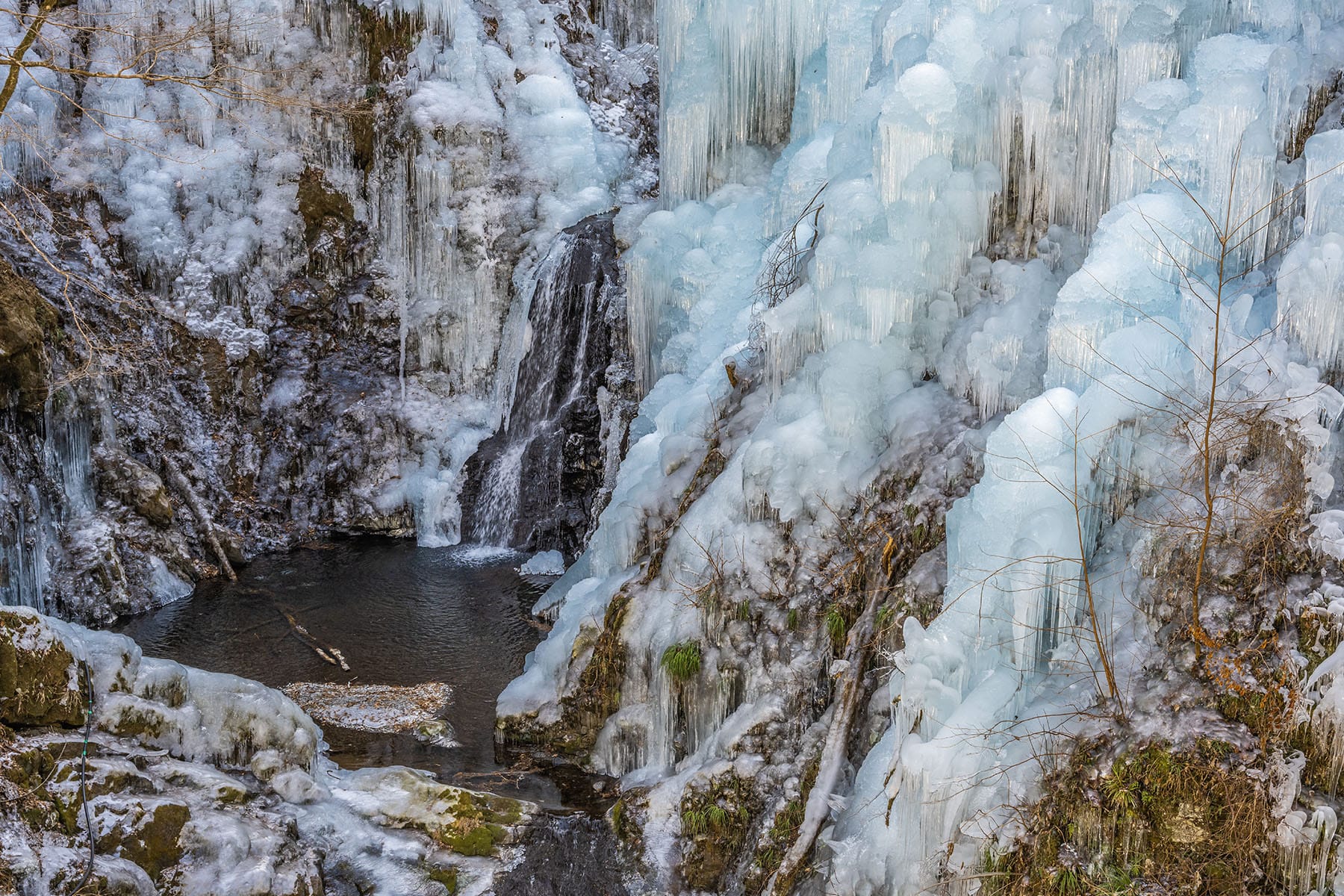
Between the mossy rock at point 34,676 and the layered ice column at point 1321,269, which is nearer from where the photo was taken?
the layered ice column at point 1321,269

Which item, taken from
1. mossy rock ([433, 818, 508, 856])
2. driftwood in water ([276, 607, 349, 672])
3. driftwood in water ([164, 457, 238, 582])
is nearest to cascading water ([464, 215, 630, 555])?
driftwood in water ([164, 457, 238, 582])

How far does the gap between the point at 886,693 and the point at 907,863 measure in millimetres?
972

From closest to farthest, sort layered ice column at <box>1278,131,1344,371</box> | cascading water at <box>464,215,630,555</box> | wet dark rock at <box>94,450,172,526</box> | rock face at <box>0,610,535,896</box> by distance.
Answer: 1. layered ice column at <box>1278,131,1344,371</box>
2. rock face at <box>0,610,535,896</box>
3. wet dark rock at <box>94,450,172,526</box>
4. cascading water at <box>464,215,630,555</box>

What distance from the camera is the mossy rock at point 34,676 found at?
4887 millimetres

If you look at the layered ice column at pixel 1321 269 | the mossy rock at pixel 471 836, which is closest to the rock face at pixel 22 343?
the mossy rock at pixel 471 836

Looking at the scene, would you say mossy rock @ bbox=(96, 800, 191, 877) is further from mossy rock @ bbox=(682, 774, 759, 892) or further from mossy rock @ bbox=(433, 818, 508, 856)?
mossy rock @ bbox=(682, 774, 759, 892)

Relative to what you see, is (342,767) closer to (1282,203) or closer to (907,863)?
(907,863)

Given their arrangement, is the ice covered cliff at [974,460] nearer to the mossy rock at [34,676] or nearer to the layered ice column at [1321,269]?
the layered ice column at [1321,269]

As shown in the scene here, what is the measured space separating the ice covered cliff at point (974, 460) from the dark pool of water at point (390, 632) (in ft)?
1.62

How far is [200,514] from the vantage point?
36.9 ft

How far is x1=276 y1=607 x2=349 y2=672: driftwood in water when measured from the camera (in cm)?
860

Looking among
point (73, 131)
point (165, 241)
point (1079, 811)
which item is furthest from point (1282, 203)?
point (73, 131)

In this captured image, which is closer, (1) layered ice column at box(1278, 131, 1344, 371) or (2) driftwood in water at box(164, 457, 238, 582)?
(1) layered ice column at box(1278, 131, 1344, 371)

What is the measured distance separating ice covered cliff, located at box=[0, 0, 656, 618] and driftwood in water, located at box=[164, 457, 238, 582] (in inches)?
2.8
